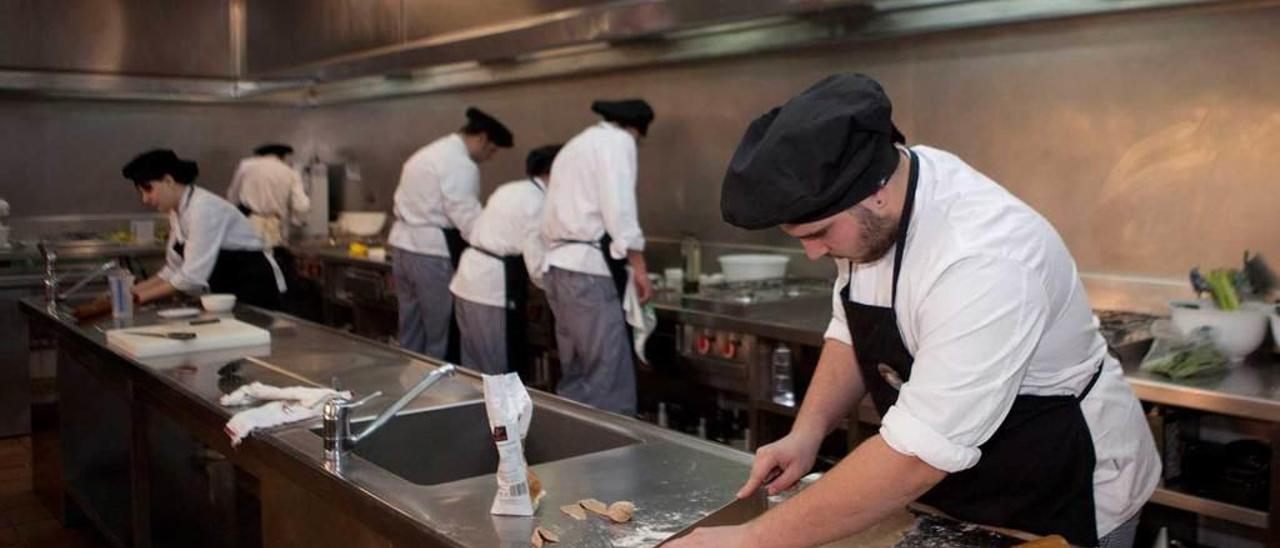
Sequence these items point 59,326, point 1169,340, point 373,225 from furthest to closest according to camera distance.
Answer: point 373,225
point 59,326
point 1169,340

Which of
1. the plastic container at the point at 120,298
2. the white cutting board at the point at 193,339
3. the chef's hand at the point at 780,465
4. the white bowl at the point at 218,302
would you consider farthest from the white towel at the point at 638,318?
the chef's hand at the point at 780,465

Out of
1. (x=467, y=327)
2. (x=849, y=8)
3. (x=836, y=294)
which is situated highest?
(x=849, y=8)

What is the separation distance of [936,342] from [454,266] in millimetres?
4414

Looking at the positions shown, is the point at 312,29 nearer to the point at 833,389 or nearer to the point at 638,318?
the point at 638,318

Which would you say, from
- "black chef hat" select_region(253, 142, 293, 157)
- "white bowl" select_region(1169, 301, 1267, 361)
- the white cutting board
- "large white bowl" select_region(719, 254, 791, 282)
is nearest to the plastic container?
the white cutting board

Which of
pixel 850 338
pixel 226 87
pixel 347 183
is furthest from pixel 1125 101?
pixel 226 87

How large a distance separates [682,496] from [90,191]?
274 inches

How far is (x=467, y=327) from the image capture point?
5.08m

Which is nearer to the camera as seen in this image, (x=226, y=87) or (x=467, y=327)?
(x=467, y=327)

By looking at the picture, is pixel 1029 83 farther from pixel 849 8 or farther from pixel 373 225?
pixel 373 225

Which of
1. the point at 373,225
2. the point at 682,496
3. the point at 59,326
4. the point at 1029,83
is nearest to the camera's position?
the point at 682,496

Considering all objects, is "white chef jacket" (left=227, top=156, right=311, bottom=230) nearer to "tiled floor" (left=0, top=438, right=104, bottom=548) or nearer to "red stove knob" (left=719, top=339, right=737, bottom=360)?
"tiled floor" (left=0, top=438, right=104, bottom=548)

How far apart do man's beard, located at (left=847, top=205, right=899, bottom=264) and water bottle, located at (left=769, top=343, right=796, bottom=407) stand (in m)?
1.89

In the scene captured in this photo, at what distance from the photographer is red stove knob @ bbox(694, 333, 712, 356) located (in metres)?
3.69
